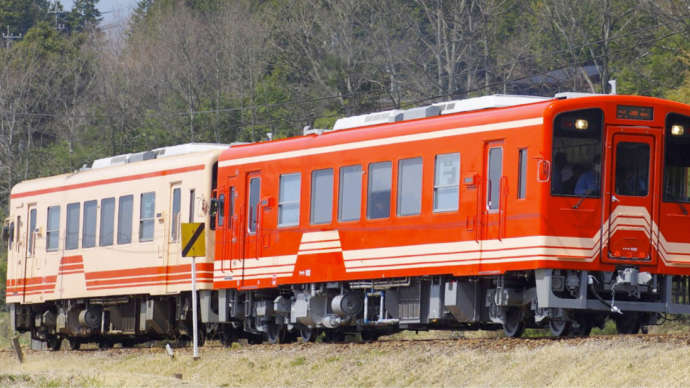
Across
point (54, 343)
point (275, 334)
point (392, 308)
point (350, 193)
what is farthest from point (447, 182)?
point (54, 343)

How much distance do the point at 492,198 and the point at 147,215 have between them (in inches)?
369

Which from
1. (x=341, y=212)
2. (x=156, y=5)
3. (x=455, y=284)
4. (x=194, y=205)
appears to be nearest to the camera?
(x=455, y=284)

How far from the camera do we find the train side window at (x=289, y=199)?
74.0 feet

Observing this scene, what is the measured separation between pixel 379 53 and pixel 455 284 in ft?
92.8

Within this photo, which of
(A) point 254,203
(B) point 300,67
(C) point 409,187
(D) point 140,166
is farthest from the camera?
(B) point 300,67

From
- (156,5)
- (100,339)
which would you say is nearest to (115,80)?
(156,5)

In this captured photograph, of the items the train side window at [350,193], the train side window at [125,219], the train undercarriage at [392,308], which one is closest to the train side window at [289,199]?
the train undercarriage at [392,308]

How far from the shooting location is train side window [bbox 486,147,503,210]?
18.6 metres

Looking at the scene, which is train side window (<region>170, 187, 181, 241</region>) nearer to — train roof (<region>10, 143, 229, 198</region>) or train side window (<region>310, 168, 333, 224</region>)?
train roof (<region>10, 143, 229, 198</region>)

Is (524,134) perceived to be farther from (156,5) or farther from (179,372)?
(156,5)

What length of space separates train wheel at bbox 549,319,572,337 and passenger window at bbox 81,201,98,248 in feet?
38.6

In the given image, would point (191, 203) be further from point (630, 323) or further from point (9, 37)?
point (9, 37)

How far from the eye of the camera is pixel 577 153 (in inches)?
724

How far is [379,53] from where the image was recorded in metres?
47.2
